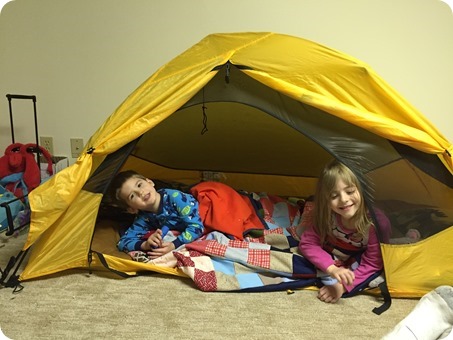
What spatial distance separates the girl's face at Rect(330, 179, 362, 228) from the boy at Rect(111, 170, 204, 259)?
52 centimetres

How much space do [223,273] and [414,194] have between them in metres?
0.63

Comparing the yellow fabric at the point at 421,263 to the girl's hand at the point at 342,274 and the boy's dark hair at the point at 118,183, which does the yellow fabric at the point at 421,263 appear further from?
the boy's dark hair at the point at 118,183

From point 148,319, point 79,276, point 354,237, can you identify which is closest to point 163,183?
point 79,276

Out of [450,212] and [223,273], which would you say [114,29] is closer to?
[223,273]

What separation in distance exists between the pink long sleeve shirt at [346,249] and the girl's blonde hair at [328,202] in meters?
0.02

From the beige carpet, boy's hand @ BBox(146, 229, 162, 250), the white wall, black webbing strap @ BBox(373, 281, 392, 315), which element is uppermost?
the white wall

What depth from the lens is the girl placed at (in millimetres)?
1204

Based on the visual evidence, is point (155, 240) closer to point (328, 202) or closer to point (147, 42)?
point (328, 202)

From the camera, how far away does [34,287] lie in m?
1.29

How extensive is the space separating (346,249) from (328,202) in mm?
182

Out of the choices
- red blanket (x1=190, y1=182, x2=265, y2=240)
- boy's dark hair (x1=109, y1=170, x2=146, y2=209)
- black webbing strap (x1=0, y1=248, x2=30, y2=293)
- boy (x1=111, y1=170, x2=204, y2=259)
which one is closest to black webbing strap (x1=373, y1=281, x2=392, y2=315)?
red blanket (x1=190, y1=182, x2=265, y2=240)

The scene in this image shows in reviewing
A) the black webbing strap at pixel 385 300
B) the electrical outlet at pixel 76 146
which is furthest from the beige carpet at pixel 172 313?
the electrical outlet at pixel 76 146

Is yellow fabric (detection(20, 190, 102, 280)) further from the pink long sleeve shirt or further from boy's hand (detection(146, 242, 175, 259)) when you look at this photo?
the pink long sleeve shirt

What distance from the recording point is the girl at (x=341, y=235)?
1.20 meters
